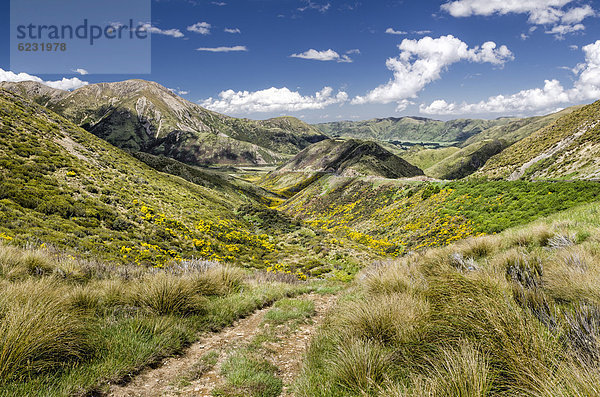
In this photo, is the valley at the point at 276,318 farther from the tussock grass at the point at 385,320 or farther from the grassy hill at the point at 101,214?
the grassy hill at the point at 101,214

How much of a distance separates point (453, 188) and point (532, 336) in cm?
3532

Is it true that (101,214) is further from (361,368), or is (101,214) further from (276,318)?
(361,368)

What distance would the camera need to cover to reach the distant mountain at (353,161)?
3567 inches

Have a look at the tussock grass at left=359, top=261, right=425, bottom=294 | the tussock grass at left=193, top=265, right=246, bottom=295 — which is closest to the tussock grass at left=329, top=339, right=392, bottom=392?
the tussock grass at left=359, top=261, right=425, bottom=294

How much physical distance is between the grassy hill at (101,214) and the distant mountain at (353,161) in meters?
65.3

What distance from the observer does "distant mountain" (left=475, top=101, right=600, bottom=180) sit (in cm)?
3399

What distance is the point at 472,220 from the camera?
902 inches

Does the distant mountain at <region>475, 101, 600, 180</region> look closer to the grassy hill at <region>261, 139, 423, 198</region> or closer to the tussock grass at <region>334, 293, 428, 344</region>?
the grassy hill at <region>261, 139, 423, 198</region>

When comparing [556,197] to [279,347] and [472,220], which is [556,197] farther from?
[279,347]

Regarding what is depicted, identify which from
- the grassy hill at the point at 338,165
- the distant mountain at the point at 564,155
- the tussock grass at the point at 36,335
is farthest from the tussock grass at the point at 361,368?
the grassy hill at the point at 338,165

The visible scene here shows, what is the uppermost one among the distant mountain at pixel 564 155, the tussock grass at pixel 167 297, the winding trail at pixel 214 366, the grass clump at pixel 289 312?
the distant mountain at pixel 564 155

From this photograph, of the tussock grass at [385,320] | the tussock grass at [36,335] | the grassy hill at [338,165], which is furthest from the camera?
the grassy hill at [338,165]

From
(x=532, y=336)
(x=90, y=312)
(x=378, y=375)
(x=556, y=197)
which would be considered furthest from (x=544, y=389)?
(x=556, y=197)

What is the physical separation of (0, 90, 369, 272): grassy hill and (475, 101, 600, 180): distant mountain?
35.0m
